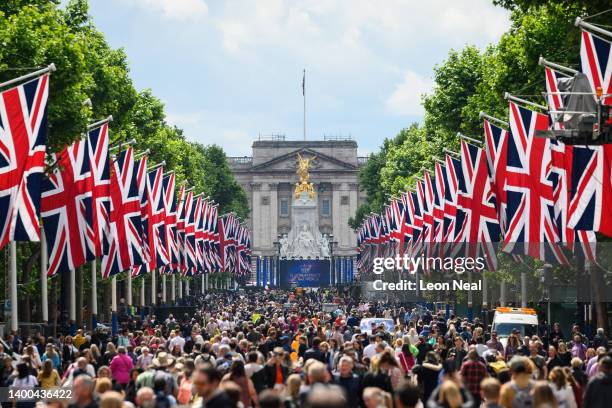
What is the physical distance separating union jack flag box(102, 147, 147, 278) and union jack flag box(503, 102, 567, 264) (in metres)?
12.0

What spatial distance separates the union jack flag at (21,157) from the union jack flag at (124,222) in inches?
513

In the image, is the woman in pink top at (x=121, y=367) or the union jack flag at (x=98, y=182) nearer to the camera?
the woman in pink top at (x=121, y=367)

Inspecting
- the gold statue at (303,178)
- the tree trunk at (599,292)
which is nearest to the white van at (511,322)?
the tree trunk at (599,292)

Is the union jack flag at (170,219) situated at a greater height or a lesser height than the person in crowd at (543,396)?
greater

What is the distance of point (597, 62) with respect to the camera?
2725 cm

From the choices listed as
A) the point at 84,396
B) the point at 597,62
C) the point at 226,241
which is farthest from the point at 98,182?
the point at 226,241

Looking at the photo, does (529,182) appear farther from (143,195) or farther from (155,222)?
(155,222)

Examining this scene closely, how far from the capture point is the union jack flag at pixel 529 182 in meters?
36.5

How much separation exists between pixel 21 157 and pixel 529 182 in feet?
45.1

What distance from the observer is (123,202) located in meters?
45.0

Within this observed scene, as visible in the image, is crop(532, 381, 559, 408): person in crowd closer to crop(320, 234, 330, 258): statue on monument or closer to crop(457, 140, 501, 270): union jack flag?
crop(457, 140, 501, 270): union jack flag

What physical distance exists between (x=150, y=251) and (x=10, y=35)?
11.3 m

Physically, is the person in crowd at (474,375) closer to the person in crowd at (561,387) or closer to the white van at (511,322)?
the person in crowd at (561,387)

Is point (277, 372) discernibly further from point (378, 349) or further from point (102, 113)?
point (102, 113)
